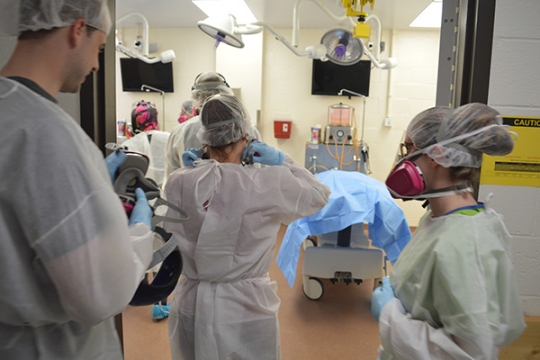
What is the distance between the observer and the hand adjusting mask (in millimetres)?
1143

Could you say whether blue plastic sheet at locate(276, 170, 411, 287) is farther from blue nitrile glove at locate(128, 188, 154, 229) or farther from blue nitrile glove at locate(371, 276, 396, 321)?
blue nitrile glove at locate(128, 188, 154, 229)

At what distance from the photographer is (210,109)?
1761 mm

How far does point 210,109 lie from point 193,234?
51 cm

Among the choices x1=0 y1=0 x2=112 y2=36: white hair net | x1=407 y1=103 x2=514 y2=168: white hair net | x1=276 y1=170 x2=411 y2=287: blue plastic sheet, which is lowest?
x1=276 y1=170 x2=411 y2=287: blue plastic sheet

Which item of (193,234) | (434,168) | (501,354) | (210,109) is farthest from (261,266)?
(501,354)

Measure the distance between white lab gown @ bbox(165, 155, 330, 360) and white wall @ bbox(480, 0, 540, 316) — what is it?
0.74 meters

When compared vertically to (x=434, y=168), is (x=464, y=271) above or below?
below

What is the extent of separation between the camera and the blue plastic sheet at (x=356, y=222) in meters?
3.05

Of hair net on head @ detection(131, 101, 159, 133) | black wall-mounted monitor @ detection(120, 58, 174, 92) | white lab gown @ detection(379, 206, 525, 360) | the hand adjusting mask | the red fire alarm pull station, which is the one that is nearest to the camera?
white lab gown @ detection(379, 206, 525, 360)

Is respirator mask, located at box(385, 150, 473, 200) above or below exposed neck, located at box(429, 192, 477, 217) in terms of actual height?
above

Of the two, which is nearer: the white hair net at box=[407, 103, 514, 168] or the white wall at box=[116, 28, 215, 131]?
the white hair net at box=[407, 103, 514, 168]

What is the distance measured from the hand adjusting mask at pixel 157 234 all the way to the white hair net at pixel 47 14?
0.38 meters

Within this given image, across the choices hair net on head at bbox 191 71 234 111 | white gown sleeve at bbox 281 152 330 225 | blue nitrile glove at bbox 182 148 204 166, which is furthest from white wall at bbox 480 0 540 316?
hair net on head at bbox 191 71 234 111

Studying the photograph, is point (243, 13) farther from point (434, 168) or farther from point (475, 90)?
point (434, 168)
